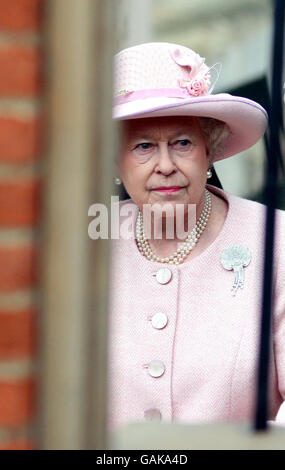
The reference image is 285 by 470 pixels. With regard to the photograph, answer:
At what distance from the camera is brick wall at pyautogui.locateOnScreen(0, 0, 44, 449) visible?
4.09 feet

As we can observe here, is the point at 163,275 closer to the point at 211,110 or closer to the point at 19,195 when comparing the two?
the point at 211,110

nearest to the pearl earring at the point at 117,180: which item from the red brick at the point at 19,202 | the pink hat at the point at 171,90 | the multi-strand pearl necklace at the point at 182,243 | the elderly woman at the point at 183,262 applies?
the elderly woman at the point at 183,262

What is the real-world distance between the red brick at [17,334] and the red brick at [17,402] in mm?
43

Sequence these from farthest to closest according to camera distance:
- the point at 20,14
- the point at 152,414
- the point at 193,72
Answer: the point at 193,72
the point at 152,414
the point at 20,14

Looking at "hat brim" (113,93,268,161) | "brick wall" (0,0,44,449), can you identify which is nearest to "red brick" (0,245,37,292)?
"brick wall" (0,0,44,449)

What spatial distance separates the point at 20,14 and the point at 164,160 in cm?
126

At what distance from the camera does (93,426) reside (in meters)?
1.30

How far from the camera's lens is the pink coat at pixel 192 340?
2.32 meters

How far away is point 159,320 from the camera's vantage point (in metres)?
2.42

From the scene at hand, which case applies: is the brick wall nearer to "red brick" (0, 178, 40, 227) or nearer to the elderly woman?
"red brick" (0, 178, 40, 227)

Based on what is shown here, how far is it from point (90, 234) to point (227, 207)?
139 cm

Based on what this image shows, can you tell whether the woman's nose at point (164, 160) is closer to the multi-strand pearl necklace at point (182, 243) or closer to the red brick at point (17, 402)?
the multi-strand pearl necklace at point (182, 243)

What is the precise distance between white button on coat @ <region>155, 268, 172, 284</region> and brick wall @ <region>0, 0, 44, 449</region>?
125cm

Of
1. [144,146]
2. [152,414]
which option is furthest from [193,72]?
[152,414]
